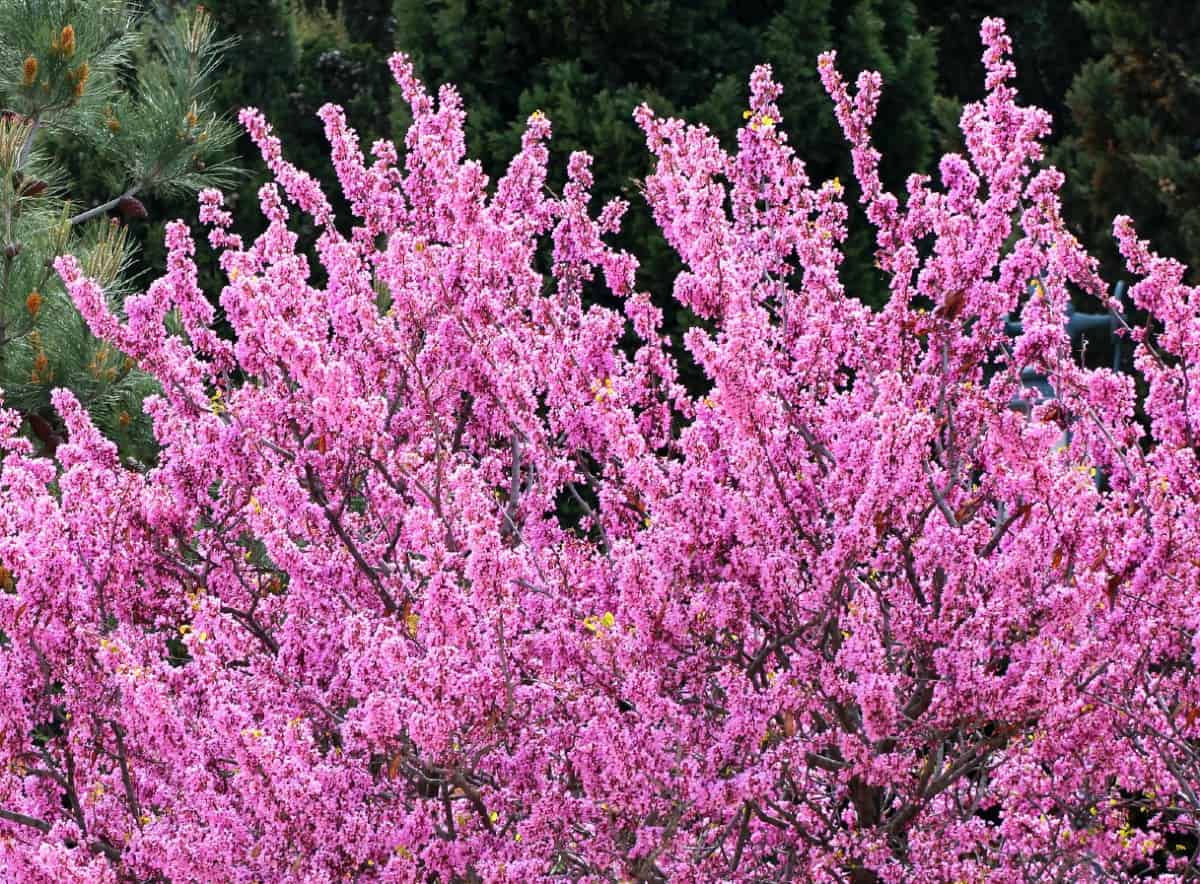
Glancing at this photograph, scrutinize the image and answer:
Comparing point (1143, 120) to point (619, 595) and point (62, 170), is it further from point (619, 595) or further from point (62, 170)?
point (619, 595)

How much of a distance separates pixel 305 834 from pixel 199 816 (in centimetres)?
39

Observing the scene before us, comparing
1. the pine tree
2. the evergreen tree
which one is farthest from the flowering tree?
the evergreen tree

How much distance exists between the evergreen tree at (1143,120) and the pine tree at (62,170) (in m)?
7.04

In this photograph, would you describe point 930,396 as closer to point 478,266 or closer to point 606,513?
point 606,513

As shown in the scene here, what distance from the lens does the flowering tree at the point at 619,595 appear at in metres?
3.71

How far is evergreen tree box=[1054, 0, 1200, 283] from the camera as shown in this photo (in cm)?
1184

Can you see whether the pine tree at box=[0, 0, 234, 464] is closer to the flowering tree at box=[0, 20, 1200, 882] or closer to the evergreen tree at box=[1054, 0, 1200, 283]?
the flowering tree at box=[0, 20, 1200, 882]

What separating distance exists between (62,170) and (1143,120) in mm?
8138

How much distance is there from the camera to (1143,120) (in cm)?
1227

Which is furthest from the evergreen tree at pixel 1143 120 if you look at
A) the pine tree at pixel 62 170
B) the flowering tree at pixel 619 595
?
the flowering tree at pixel 619 595

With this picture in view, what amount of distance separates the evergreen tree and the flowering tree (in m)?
7.32

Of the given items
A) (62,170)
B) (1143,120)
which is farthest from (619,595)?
(1143,120)

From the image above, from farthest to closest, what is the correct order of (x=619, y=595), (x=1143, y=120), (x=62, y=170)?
(x=1143, y=120)
(x=62, y=170)
(x=619, y=595)

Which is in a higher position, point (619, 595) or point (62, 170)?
point (62, 170)
